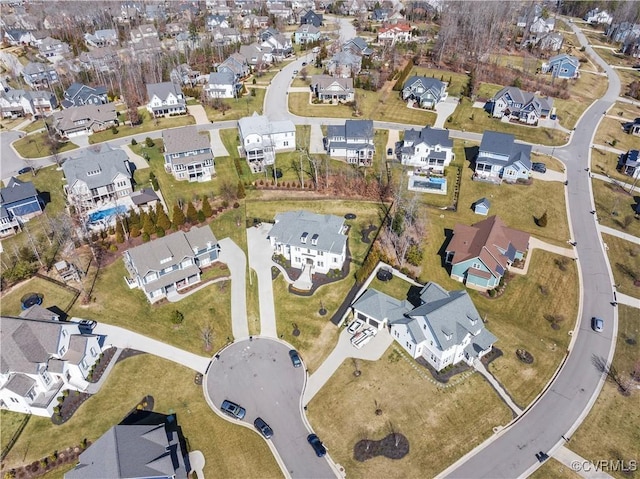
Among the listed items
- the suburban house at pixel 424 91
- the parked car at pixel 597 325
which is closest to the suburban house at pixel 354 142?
the suburban house at pixel 424 91

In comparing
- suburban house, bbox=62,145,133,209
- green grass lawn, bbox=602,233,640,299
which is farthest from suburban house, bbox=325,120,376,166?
green grass lawn, bbox=602,233,640,299

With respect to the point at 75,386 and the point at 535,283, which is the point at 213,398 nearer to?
the point at 75,386

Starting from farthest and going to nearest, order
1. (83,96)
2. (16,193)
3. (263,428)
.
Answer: (83,96)
(16,193)
(263,428)

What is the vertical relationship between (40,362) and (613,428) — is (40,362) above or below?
above

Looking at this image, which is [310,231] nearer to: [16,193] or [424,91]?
[16,193]

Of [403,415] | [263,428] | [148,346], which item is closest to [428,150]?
[403,415]

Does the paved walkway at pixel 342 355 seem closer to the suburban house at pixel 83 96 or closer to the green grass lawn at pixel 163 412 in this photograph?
the green grass lawn at pixel 163 412

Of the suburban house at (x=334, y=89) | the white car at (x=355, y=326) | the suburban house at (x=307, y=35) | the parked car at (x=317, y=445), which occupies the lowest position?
the parked car at (x=317, y=445)
